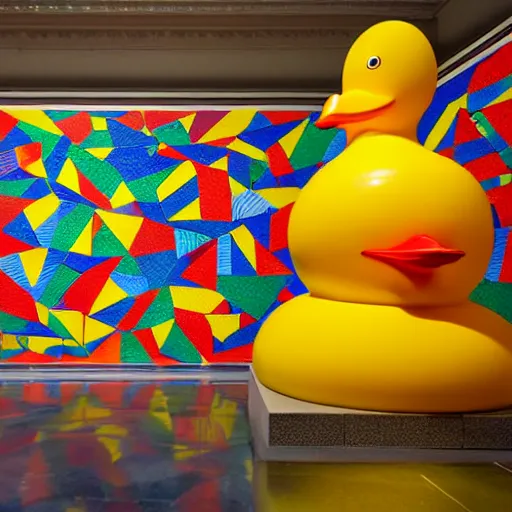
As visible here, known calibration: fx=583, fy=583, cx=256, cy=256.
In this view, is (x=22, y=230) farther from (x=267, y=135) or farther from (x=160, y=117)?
(x=267, y=135)

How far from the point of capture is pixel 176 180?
13.3ft

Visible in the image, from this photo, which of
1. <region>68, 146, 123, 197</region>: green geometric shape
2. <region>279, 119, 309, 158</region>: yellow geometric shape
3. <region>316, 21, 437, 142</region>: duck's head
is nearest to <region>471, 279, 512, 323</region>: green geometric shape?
<region>316, 21, 437, 142</region>: duck's head

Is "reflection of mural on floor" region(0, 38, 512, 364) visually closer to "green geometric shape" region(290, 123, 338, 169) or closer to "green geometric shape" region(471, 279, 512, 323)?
"green geometric shape" region(290, 123, 338, 169)

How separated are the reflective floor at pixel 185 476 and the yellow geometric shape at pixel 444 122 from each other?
2041mm

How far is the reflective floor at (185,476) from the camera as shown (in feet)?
5.67

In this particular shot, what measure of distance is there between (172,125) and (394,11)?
64.3 inches

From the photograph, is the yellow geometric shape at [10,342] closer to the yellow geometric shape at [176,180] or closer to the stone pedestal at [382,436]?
the yellow geometric shape at [176,180]

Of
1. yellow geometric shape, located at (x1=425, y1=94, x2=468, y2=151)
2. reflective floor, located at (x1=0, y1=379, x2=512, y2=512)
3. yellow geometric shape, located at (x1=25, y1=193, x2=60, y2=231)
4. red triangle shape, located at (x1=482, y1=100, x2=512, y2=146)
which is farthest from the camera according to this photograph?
yellow geometric shape, located at (x1=25, y1=193, x2=60, y2=231)

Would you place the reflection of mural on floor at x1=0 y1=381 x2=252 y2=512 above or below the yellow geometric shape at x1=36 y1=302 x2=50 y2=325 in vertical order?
below

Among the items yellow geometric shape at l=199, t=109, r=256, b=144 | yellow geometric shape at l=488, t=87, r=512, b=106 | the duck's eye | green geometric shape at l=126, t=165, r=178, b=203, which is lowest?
green geometric shape at l=126, t=165, r=178, b=203

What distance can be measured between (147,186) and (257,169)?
775mm

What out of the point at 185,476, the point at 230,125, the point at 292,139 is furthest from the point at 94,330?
the point at 185,476

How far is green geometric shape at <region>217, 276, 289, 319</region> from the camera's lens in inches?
160

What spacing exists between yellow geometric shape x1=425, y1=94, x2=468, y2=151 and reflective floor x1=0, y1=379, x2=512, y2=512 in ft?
6.70
